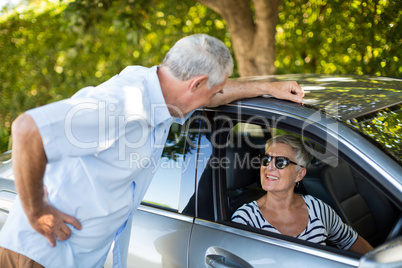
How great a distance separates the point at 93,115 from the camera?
161 cm

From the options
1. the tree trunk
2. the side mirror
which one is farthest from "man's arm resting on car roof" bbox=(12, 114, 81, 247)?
the tree trunk

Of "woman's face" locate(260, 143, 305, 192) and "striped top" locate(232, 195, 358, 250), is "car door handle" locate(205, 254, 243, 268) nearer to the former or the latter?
"striped top" locate(232, 195, 358, 250)

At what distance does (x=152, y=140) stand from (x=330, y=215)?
1.14 m

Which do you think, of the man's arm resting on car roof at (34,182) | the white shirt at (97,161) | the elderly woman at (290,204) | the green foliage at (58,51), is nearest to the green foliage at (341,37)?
the green foliage at (58,51)

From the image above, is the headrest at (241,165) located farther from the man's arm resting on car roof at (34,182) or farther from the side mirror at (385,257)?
the side mirror at (385,257)

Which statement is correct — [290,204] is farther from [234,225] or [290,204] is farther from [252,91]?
[252,91]

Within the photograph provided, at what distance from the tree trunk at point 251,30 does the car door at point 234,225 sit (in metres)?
3.04

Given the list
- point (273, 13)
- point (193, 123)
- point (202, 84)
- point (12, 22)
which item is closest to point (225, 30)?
point (273, 13)

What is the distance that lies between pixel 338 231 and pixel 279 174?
1.48 ft

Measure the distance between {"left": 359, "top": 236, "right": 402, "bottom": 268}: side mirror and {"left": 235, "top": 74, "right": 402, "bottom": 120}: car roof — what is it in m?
0.56

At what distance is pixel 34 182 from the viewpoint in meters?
1.62

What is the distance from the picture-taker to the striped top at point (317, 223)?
7.38ft

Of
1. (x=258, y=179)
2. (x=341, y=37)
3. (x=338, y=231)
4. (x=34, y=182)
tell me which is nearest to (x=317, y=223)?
(x=338, y=231)

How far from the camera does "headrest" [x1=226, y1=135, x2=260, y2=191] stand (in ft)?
8.25
